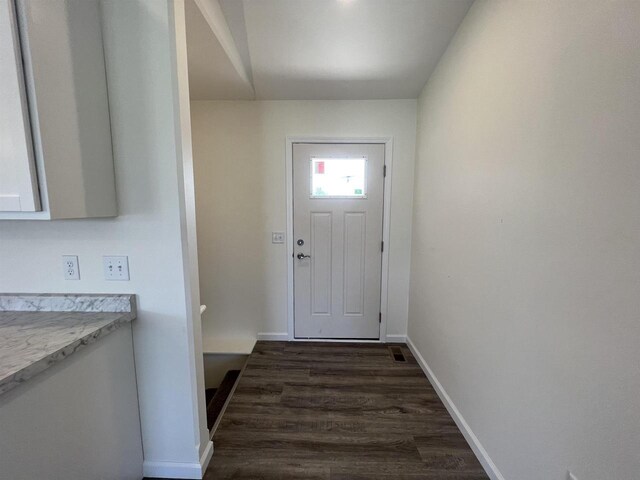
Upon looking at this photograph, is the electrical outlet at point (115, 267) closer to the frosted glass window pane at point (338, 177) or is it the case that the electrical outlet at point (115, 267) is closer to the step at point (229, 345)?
the step at point (229, 345)

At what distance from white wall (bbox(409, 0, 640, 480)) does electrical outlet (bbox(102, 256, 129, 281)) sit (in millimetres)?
1834

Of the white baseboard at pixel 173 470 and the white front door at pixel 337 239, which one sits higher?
the white front door at pixel 337 239

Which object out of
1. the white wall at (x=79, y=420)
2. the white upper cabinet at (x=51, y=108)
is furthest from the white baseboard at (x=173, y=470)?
the white upper cabinet at (x=51, y=108)

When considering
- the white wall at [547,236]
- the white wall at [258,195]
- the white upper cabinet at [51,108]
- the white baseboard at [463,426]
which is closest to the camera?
the white wall at [547,236]

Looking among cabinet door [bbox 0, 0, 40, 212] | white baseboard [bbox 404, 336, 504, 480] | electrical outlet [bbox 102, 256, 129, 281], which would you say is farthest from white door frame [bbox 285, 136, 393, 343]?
cabinet door [bbox 0, 0, 40, 212]

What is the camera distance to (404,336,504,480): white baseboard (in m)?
1.40

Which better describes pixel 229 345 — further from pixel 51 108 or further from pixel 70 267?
pixel 51 108

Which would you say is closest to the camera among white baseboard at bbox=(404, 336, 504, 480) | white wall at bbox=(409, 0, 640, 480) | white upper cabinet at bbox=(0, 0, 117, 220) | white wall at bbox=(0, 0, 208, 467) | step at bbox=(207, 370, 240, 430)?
white wall at bbox=(409, 0, 640, 480)

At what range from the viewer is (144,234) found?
127cm

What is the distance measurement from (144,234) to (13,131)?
Result: 540 millimetres

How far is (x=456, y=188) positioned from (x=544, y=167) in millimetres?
737

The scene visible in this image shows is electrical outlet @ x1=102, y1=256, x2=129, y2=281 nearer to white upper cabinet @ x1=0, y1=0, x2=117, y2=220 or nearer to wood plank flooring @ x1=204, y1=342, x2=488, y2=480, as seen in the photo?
white upper cabinet @ x1=0, y1=0, x2=117, y2=220

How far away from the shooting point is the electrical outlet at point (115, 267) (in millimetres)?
1276

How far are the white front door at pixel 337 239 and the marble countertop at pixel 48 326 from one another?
1696mm
